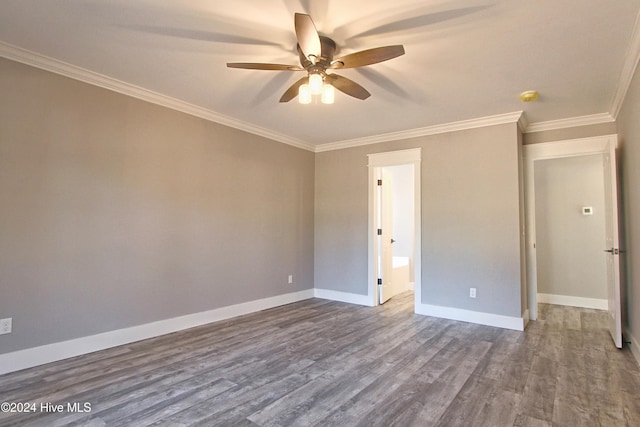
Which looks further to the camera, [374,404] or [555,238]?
[555,238]

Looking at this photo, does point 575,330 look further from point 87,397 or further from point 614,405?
point 87,397

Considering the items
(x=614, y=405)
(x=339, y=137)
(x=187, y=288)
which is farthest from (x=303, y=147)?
(x=614, y=405)

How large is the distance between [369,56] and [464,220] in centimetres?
280

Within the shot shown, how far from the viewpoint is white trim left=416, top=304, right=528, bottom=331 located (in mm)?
3838

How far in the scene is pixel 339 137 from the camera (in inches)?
200

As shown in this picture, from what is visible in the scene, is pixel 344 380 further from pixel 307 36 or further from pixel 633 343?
pixel 633 343

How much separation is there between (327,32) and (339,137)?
2763mm

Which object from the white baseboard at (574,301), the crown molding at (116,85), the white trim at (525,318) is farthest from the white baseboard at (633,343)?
the crown molding at (116,85)

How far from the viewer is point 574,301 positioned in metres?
5.09

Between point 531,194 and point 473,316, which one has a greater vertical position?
point 531,194

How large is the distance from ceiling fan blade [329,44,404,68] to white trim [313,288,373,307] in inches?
142

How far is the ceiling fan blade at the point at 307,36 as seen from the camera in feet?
6.05

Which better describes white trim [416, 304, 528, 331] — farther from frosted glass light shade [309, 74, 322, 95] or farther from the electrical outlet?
the electrical outlet

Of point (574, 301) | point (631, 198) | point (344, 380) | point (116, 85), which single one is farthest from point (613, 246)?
point (116, 85)
